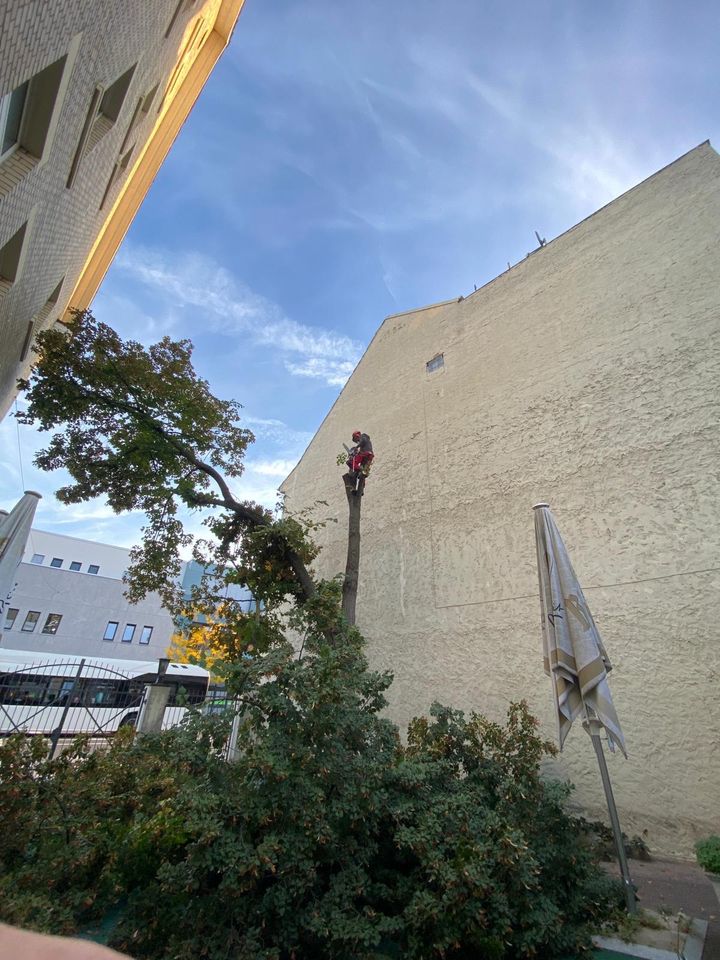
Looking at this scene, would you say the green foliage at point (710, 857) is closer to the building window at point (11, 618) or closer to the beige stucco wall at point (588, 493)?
the beige stucco wall at point (588, 493)

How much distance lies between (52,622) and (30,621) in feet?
3.81

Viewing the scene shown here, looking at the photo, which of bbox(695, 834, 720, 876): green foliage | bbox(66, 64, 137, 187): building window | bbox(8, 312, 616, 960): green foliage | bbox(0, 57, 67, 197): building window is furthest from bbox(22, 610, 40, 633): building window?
bbox(695, 834, 720, 876): green foliage

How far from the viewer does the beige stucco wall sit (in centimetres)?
578

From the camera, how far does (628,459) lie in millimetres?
7027

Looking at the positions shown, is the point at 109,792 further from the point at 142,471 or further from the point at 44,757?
the point at 142,471

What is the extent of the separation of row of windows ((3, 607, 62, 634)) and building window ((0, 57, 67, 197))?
95.0 feet

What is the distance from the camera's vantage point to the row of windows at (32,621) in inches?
1012

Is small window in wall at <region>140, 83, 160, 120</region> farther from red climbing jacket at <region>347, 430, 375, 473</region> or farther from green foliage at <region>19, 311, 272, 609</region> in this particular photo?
red climbing jacket at <region>347, 430, 375, 473</region>

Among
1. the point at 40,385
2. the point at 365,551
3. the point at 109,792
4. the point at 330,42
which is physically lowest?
the point at 109,792

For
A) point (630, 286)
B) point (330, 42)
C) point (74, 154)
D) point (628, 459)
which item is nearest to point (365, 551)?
point (628, 459)

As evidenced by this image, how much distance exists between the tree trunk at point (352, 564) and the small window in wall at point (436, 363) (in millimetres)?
4726

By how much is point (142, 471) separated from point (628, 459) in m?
9.22

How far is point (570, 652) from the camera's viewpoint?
170 inches

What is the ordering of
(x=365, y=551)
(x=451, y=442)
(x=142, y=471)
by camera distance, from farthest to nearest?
(x=365, y=551) → (x=451, y=442) → (x=142, y=471)
